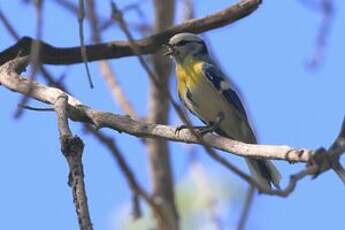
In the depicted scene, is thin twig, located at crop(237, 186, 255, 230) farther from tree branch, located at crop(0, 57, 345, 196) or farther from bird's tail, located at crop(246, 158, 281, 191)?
bird's tail, located at crop(246, 158, 281, 191)

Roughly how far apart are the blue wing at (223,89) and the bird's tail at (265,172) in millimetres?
253

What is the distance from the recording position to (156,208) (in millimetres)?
2283

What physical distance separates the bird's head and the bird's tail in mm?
533

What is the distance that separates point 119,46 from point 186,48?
67cm

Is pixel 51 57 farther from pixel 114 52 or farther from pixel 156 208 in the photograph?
pixel 156 208

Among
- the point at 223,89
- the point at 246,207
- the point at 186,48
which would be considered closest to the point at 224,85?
the point at 223,89

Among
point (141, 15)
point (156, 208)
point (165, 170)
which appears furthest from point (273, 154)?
point (165, 170)

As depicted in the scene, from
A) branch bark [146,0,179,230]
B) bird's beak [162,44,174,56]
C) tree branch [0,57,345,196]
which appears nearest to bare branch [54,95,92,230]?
tree branch [0,57,345,196]

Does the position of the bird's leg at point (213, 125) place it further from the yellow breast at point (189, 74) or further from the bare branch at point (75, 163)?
the bare branch at point (75, 163)

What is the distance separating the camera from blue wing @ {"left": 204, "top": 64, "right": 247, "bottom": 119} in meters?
3.28

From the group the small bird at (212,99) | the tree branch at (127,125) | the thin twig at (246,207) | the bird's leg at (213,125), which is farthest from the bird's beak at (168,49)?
the thin twig at (246,207)

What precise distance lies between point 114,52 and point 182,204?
104 centimetres

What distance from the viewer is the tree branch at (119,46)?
264cm

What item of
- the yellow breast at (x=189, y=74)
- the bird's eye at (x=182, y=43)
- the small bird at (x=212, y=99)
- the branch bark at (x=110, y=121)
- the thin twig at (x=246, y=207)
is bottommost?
the thin twig at (x=246, y=207)
